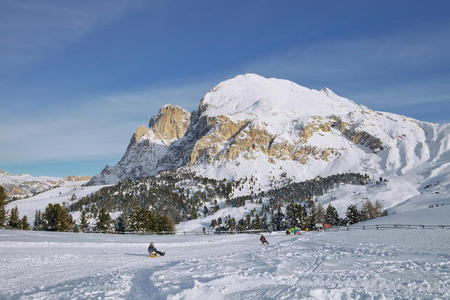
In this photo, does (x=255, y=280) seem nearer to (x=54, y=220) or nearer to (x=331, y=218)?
(x=54, y=220)

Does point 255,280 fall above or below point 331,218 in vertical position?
above

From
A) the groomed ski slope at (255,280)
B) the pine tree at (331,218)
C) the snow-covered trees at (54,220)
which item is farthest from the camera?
the pine tree at (331,218)

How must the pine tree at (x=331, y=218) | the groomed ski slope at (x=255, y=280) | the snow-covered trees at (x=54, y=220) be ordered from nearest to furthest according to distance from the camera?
the groomed ski slope at (x=255, y=280) < the snow-covered trees at (x=54, y=220) < the pine tree at (x=331, y=218)

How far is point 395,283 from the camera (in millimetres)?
11922

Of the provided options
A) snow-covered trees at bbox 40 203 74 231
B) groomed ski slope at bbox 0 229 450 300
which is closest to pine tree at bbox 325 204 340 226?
snow-covered trees at bbox 40 203 74 231

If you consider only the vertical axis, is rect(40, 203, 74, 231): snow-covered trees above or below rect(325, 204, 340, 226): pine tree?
above

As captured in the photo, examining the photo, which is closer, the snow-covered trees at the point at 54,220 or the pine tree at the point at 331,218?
the snow-covered trees at the point at 54,220

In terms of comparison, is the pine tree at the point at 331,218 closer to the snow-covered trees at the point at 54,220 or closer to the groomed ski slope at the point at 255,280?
the snow-covered trees at the point at 54,220

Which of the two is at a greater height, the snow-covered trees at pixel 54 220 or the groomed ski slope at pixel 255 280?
the snow-covered trees at pixel 54 220

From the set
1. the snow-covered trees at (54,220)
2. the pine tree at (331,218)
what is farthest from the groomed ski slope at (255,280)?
the pine tree at (331,218)

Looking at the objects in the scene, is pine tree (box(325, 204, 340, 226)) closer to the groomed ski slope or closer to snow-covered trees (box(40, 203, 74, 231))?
snow-covered trees (box(40, 203, 74, 231))

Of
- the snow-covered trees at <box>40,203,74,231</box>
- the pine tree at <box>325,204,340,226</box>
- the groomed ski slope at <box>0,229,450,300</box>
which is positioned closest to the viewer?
the groomed ski slope at <box>0,229,450,300</box>

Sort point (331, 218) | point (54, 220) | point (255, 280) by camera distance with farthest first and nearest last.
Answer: point (331, 218)
point (54, 220)
point (255, 280)

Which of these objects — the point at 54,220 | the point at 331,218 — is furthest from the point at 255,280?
the point at 331,218
